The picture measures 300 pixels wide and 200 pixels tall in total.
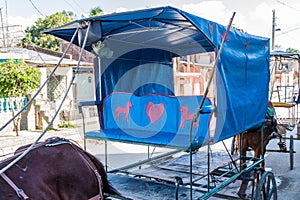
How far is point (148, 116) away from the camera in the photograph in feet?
15.2

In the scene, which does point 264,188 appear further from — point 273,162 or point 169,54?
point 273,162

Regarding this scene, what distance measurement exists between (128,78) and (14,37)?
11.3 metres

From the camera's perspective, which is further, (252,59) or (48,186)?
(252,59)

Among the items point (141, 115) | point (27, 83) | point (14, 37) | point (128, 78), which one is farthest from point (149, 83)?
point (14, 37)

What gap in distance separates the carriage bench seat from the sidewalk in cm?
468

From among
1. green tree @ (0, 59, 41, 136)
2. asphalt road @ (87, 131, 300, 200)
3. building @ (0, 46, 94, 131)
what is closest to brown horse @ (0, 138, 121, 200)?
asphalt road @ (87, 131, 300, 200)

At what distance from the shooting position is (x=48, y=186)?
2.32 m

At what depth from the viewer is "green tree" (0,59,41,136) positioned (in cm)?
964

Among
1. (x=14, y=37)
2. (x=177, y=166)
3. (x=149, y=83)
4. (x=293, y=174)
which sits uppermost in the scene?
(x=14, y=37)

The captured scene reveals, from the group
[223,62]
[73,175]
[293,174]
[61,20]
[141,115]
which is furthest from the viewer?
[61,20]

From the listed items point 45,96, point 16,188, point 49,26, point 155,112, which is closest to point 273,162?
point 155,112

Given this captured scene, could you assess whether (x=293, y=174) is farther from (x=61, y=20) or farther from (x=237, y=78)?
(x=61, y=20)

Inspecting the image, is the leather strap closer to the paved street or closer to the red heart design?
the red heart design

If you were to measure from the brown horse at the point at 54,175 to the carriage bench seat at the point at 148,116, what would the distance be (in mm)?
1204
